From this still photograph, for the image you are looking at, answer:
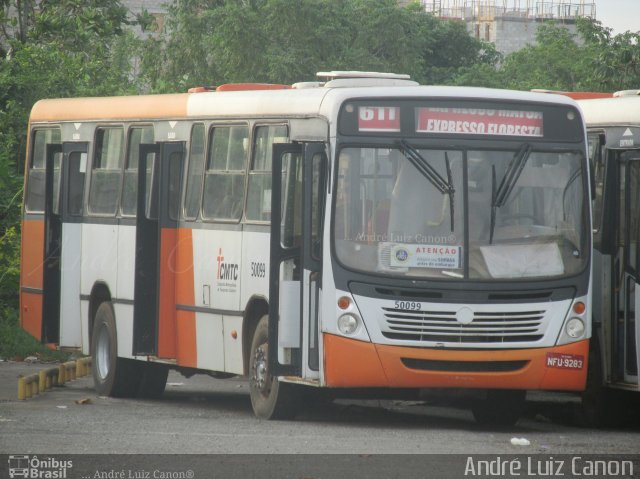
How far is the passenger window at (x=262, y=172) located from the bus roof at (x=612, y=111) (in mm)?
2714

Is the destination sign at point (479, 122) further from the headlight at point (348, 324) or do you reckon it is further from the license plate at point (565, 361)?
the license plate at point (565, 361)

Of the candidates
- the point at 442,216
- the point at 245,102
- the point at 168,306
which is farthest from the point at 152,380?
the point at 442,216

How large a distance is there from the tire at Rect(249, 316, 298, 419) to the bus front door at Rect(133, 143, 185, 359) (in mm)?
2003

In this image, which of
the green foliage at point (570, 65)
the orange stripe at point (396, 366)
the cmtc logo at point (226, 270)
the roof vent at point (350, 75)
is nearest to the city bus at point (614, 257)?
the orange stripe at point (396, 366)

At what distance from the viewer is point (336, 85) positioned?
551 inches

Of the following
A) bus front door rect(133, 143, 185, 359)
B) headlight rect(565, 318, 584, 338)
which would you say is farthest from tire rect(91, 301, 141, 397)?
headlight rect(565, 318, 584, 338)

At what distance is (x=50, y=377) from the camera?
58.9 feet

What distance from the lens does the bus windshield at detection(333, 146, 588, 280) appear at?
42.3 ft


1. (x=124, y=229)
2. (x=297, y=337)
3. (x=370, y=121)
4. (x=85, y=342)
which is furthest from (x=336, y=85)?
(x=85, y=342)

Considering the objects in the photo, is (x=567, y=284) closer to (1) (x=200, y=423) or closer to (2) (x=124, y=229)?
(1) (x=200, y=423)

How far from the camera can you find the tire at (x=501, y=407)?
45.8 ft

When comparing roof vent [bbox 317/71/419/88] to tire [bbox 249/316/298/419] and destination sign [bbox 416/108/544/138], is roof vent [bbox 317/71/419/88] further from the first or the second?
tire [bbox 249/316/298/419]

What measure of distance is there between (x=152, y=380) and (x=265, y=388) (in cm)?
391

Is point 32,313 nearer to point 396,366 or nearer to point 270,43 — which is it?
point 396,366
